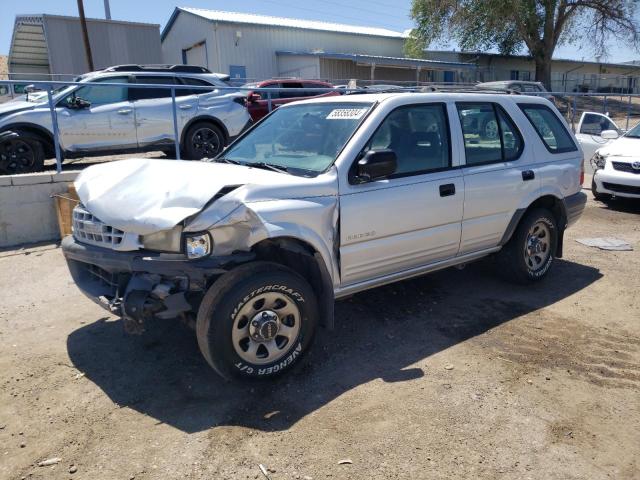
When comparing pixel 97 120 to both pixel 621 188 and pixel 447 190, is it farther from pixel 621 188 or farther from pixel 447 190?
pixel 621 188

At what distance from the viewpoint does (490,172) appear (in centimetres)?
464

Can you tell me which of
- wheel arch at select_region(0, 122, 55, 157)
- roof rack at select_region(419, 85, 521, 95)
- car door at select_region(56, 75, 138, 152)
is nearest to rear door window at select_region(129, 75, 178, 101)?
car door at select_region(56, 75, 138, 152)

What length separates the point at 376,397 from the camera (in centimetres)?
331

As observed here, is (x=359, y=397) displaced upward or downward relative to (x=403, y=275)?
downward

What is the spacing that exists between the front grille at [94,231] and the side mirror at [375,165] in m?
1.64

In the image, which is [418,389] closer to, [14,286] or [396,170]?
[396,170]

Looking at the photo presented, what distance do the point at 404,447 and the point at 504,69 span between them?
42.6 m

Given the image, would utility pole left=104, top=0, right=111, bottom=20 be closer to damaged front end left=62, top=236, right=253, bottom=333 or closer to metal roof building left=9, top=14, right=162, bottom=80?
metal roof building left=9, top=14, right=162, bottom=80

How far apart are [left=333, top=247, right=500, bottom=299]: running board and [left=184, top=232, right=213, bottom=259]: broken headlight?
1062 mm

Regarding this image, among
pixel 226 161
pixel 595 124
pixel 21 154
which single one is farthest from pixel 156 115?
pixel 595 124

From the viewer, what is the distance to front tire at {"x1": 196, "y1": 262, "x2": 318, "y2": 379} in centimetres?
313

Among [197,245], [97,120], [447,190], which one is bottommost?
[197,245]

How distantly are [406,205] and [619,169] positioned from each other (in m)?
6.55

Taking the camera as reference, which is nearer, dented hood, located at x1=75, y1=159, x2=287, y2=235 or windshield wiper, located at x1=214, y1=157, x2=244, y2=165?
dented hood, located at x1=75, y1=159, x2=287, y2=235
